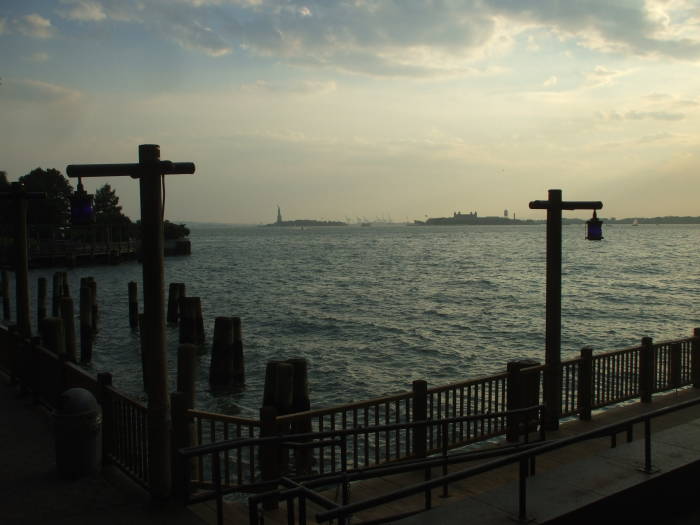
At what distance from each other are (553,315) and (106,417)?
7409mm

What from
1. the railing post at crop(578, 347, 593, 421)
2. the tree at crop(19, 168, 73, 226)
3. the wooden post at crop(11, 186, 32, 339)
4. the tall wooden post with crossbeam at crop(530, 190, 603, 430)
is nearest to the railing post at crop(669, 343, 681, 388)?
the railing post at crop(578, 347, 593, 421)

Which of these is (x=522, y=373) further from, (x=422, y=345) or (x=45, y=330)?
(x=422, y=345)

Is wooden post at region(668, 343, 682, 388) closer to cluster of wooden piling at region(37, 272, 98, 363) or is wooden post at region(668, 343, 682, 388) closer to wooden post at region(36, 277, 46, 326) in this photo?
cluster of wooden piling at region(37, 272, 98, 363)

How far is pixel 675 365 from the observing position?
523 inches

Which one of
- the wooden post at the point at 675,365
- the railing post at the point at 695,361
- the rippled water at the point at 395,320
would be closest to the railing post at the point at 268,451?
the wooden post at the point at 675,365

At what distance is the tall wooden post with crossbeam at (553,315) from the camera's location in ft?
36.3

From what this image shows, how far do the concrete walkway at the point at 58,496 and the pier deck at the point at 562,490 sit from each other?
2.00 ft

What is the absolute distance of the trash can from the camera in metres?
8.34

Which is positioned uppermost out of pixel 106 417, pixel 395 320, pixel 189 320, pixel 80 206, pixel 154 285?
A: pixel 80 206

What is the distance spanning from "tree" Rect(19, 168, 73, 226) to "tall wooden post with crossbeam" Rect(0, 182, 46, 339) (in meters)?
84.0

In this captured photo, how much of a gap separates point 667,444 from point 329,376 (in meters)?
17.2

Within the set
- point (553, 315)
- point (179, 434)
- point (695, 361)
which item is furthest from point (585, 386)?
point (179, 434)

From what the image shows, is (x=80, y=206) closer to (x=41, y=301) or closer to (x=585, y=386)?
(x=585, y=386)

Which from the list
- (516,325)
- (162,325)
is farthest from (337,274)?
(162,325)
